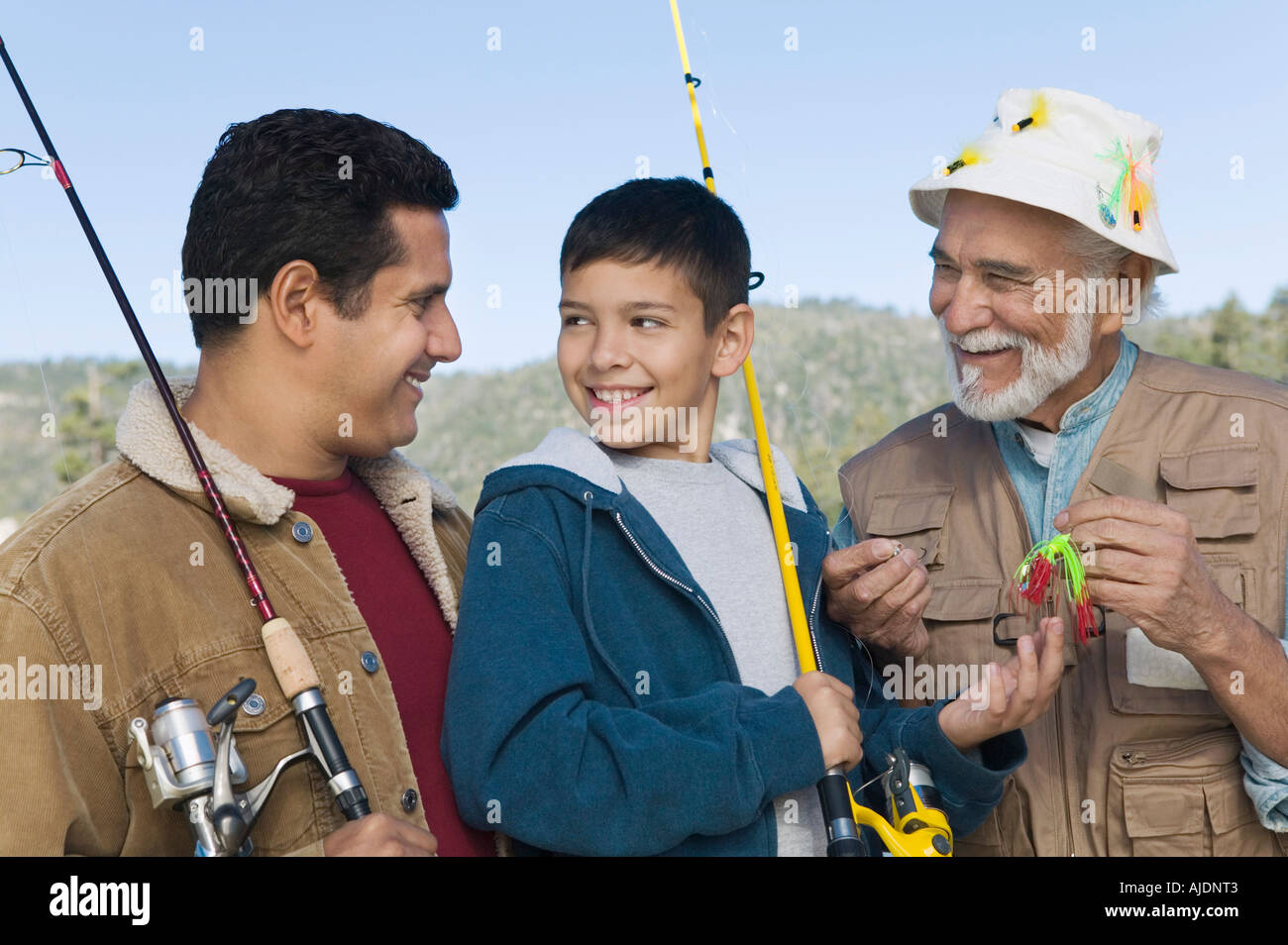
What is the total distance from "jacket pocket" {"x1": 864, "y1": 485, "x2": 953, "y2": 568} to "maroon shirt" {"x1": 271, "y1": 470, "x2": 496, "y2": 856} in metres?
1.42

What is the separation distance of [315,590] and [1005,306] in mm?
2045

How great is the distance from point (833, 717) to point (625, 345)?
0.96 m

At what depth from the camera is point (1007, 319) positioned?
11.7 ft

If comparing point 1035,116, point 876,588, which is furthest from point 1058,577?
point 1035,116

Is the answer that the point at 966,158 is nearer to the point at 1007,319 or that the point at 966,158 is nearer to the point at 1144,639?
the point at 1007,319

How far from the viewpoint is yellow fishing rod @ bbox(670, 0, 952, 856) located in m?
2.63

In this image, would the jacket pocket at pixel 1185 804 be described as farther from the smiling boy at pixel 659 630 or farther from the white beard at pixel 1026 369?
the white beard at pixel 1026 369

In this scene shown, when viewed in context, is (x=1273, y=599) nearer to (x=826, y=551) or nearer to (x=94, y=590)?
(x=826, y=551)

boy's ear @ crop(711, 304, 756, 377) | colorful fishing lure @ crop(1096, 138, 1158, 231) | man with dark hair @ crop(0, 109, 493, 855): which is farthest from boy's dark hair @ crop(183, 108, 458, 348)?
colorful fishing lure @ crop(1096, 138, 1158, 231)

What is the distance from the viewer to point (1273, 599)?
3.35 metres

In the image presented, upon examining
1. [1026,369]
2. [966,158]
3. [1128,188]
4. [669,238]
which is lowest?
[1026,369]

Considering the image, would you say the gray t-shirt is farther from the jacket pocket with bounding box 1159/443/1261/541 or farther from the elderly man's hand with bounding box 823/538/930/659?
the jacket pocket with bounding box 1159/443/1261/541

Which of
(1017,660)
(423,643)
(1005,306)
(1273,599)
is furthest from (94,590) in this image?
(1273,599)

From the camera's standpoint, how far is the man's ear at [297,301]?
2.84 m
